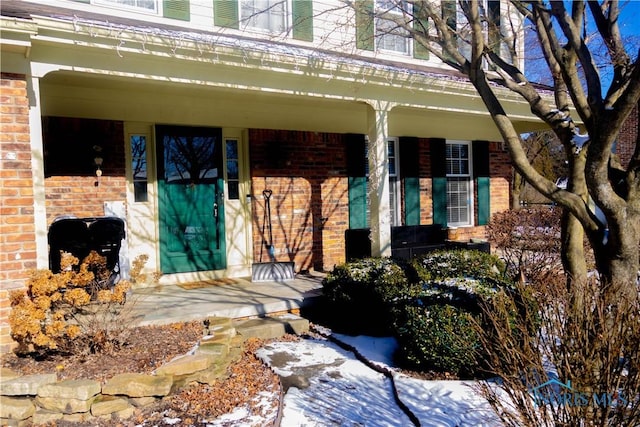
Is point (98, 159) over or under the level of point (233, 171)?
over

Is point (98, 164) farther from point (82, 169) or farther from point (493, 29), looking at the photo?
point (493, 29)

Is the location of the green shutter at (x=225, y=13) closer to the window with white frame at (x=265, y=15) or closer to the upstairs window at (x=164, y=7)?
the window with white frame at (x=265, y=15)

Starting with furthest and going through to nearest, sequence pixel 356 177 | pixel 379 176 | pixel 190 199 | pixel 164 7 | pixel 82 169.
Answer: pixel 356 177
pixel 190 199
pixel 379 176
pixel 164 7
pixel 82 169

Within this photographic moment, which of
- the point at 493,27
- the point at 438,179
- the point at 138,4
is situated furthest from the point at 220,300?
the point at 438,179

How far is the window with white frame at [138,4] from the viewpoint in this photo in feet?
19.9

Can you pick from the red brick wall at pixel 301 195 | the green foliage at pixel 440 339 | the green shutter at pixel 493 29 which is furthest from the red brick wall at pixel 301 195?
the green foliage at pixel 440 339

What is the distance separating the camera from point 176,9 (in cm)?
632

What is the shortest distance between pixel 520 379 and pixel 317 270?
566 cm

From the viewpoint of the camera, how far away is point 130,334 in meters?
4.14

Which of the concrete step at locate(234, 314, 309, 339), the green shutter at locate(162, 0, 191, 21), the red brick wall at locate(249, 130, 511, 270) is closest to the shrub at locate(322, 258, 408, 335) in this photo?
the concrete step at locate(234, 314, 309, 339)

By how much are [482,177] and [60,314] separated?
8.58m

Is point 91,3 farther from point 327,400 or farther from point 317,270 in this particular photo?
point 327,400

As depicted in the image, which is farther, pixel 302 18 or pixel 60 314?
pixel 302 18

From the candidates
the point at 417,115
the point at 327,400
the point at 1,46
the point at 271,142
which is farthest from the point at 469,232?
the point at 1,46
